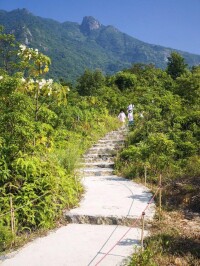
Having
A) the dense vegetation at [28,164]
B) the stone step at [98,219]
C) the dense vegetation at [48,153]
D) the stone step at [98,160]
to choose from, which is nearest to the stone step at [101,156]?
the stone step at [98,160]

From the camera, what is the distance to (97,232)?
21.2ft

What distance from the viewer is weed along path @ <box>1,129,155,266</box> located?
17.4 feet

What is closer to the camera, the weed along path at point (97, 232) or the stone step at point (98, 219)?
the weed along path at point (97, 232)

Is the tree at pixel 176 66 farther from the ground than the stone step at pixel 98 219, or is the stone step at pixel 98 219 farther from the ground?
the tree at pixel 176 66

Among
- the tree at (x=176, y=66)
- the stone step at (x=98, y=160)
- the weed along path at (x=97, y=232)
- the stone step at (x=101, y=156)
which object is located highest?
the tree at (x=176, y=66)

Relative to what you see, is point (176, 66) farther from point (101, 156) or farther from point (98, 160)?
point (98, 160)

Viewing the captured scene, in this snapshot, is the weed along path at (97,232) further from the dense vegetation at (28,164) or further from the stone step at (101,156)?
the stone step at (101,156)

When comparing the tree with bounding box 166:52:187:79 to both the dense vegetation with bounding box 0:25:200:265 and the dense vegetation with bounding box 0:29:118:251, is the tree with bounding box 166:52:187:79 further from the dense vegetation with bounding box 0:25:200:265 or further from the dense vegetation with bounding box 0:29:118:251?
the dense vegetation with bounding box 0:29:118:251

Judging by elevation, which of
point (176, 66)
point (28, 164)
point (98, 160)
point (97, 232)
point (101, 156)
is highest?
point (176, 66)

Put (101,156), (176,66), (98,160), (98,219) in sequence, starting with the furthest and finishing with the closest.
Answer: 1. (176,66)
2. (101,156)
3. (98,160)
4. (98,219)

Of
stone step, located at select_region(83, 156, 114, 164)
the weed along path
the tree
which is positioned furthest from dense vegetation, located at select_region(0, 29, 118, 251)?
the tree

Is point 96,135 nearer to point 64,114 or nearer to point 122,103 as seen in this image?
point 64,114

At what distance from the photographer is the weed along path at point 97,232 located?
209 inches

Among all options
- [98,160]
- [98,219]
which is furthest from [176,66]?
[98,219]
